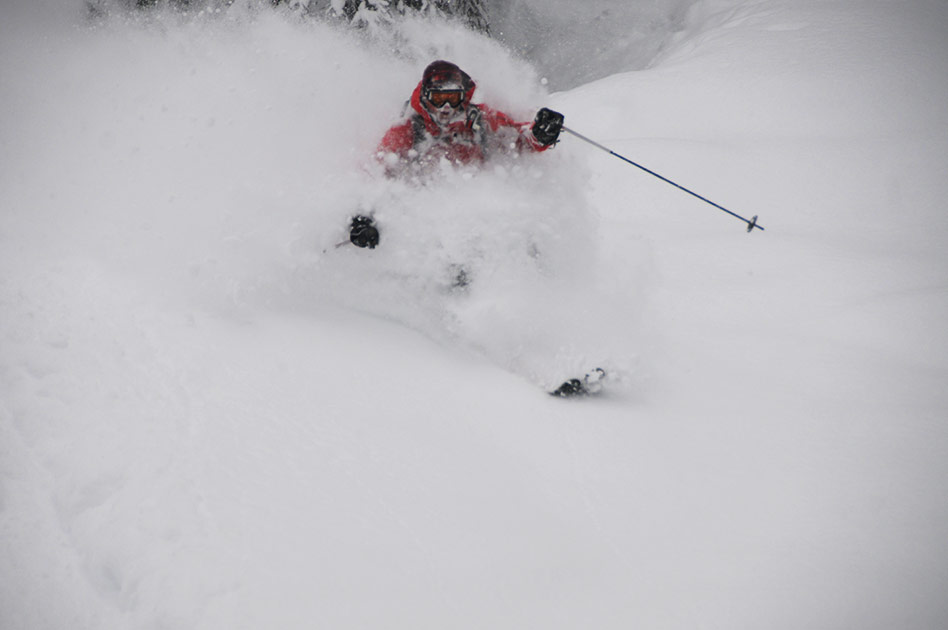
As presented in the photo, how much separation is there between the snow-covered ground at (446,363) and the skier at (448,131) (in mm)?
208

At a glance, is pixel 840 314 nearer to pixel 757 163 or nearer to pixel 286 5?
pixel 757 163

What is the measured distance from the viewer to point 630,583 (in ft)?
6.02

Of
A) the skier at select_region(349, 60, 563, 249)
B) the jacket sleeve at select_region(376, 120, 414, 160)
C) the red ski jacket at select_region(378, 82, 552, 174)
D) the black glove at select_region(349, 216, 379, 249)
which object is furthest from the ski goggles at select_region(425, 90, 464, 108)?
the black glove at select_region(349, 216, 379, 249)

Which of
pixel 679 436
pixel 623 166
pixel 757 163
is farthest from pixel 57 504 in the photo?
pixel 757 163

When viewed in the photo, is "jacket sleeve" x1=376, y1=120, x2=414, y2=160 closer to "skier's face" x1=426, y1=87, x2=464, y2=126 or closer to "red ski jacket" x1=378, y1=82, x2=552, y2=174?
"red ski jacket" x1=378, y1=82, x2=552, y2=174

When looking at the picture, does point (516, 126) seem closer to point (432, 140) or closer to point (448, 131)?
point (448, 131)

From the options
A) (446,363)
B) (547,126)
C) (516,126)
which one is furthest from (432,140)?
(446,363)

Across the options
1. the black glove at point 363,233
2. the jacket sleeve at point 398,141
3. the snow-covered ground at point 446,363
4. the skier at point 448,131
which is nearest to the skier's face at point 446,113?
the skier at point 448,131

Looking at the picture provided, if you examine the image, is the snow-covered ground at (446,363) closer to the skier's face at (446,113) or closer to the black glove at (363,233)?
the black glove at (363,233)

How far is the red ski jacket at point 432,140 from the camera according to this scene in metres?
3.38

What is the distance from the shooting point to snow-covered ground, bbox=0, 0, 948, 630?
5.72ft

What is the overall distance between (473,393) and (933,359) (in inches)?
115

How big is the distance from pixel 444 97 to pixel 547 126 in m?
0.73

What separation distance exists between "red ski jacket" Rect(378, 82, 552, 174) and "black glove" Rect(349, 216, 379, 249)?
19.0 inches
